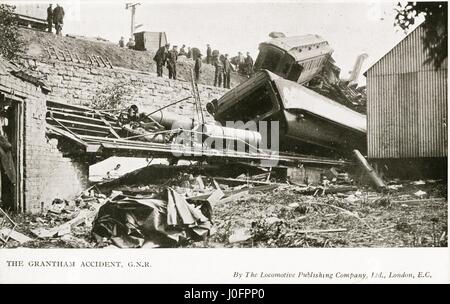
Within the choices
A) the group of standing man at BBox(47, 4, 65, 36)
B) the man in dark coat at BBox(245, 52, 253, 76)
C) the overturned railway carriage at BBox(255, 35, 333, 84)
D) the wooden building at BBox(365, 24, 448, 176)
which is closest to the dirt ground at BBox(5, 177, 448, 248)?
the wooden building at BBox(365, 24, 448, 176)

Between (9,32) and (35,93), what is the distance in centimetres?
189

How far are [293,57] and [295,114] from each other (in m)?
1.71

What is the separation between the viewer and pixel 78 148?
5.76 meters

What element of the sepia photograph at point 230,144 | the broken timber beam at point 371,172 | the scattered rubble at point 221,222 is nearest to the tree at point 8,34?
the sepia photograph at point 230,144

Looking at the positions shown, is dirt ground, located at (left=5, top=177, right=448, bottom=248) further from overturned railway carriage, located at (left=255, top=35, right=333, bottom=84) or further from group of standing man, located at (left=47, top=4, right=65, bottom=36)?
overturned railway carriage, located at (left=255, top=35, right=333, bottom=84)

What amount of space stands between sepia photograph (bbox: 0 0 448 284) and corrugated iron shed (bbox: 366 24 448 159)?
24 millimetres

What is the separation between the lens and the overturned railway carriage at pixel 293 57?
8641 mm

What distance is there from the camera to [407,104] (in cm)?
665

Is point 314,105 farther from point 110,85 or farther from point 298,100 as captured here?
point 110,85

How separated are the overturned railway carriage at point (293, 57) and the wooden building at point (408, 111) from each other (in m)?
1.84

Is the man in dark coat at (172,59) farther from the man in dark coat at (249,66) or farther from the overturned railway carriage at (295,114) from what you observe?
the man in dark coat at (249,66)

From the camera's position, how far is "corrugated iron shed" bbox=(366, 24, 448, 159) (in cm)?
601
